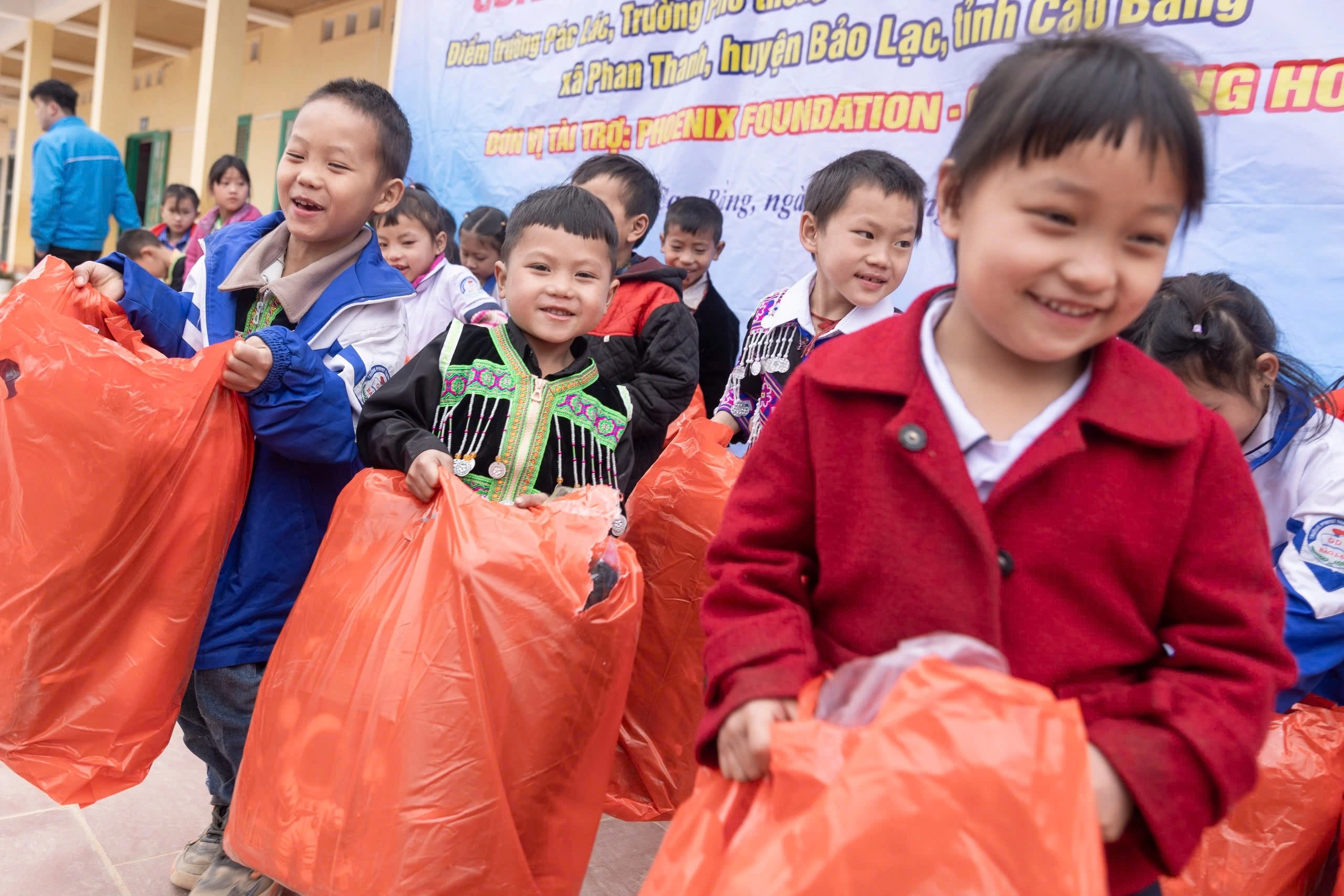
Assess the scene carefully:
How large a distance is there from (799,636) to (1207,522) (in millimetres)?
381

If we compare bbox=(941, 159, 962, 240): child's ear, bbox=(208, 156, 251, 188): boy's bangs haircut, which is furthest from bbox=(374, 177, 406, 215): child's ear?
bbox=(208, 156, 251, 188): boy's bangs haircut

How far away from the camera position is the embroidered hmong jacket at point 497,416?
5.73 feet

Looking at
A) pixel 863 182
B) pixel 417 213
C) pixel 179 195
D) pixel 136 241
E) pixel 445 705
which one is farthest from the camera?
pixel 179 195

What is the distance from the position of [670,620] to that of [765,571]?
3.33 feet

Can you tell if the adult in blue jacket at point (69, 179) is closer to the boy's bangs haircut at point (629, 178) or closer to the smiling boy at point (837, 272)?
the boy's bangs haircut at point (629, 178)

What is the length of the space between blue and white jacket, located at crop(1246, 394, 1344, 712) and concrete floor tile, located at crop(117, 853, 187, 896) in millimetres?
1886

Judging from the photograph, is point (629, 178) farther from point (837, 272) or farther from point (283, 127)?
point (283, 127)

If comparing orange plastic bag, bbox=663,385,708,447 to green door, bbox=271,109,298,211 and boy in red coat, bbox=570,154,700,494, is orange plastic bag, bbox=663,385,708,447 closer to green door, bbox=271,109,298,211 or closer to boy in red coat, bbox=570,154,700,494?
boy in red coat, bbox=570,154,700,494

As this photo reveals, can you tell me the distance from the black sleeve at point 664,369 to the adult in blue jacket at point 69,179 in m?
5.40

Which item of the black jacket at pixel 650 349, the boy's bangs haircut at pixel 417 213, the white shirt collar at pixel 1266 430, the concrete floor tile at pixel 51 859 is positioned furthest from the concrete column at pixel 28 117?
the white shirt collar at pixel 1266 430

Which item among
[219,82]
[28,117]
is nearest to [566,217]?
[219,82]

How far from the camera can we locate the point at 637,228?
2.90m

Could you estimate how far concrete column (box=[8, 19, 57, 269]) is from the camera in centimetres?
1380

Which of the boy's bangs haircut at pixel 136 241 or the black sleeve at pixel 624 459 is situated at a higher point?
the boy's bangs haircut at pixel 136 241
